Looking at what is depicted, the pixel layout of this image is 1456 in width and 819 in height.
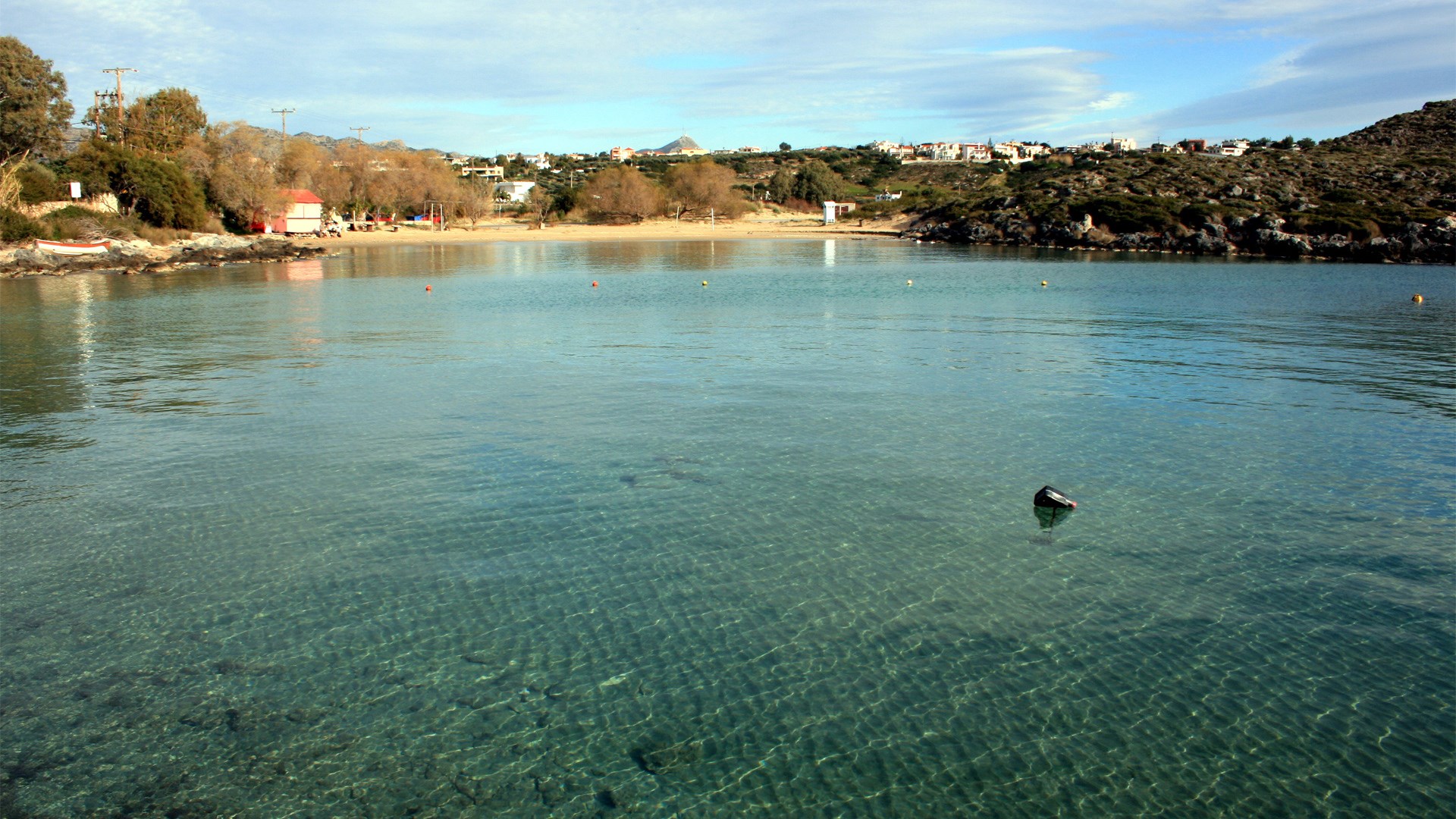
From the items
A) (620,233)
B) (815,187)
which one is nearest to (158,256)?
(620,233)

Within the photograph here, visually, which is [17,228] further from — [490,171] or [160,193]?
[490,171]

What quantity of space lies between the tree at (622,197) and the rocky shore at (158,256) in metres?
38.4

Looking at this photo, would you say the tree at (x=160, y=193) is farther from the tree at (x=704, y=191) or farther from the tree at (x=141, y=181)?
the tree at (x=704, y=191)

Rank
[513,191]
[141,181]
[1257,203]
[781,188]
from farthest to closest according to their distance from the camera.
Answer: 1. [513,191]
2. [781,188]
3. [1257,203]
4. [141,181]

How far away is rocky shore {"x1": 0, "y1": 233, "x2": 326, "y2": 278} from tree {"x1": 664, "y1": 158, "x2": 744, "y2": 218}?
44457mm

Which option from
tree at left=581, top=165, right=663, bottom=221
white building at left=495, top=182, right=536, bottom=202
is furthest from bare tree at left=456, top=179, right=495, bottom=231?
white building at left=495, top=182, right=536, bottom=202

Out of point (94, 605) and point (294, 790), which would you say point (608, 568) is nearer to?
point (294, 790)

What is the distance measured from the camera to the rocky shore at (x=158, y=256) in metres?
43.1

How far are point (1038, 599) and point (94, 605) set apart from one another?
306 inches

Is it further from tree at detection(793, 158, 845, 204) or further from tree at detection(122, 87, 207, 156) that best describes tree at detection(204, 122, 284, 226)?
tree at detection(793, 158, 845, 204)

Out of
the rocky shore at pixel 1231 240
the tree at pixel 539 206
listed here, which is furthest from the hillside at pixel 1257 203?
the tree at pixel 539 206

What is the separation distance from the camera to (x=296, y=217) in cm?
7481

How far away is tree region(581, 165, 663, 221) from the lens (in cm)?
9638

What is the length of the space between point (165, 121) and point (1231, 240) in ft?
247
